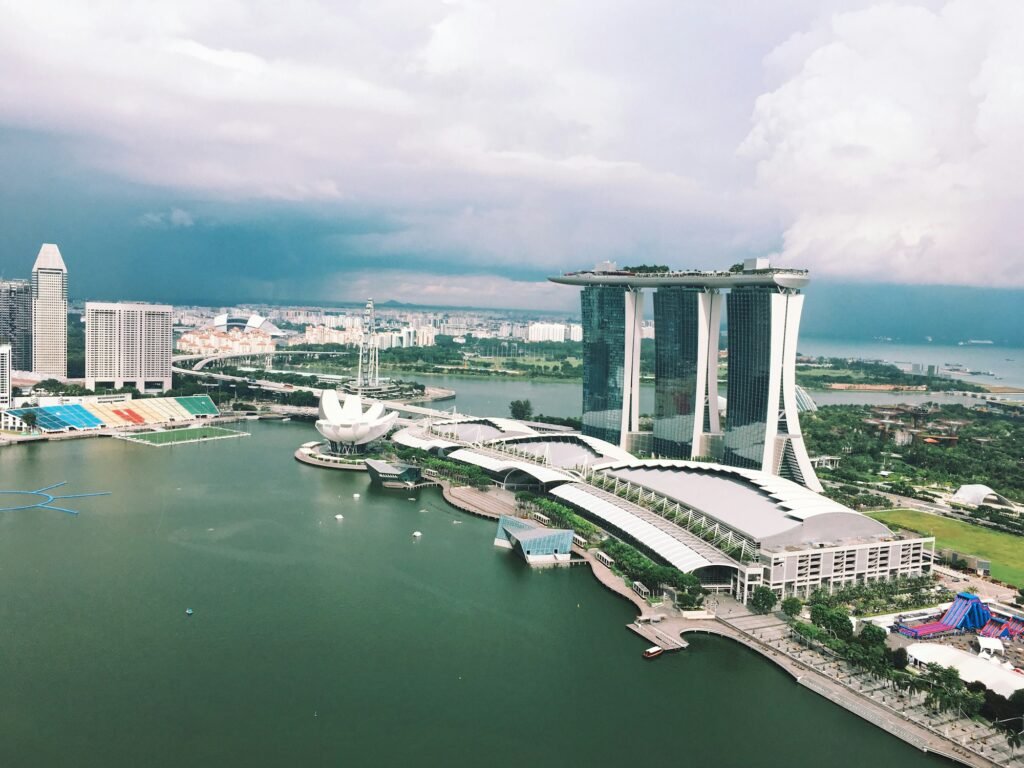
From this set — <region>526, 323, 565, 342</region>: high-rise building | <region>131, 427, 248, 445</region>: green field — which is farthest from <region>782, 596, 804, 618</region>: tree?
<region>526, 323, 565, 342</region>: high-rise building

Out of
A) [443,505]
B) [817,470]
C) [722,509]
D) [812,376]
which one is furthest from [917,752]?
[812,376]

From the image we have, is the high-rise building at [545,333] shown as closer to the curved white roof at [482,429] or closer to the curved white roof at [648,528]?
the curved white roof at [482,429]

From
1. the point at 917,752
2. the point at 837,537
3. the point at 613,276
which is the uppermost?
the point at 613,276

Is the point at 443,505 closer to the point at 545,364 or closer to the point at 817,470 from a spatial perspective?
the point at 817,470

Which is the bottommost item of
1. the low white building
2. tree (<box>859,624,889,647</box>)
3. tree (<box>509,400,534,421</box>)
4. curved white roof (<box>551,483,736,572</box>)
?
tree (<box>859,624,889,647</box>)

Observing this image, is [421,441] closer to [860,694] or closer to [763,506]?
[763,506]

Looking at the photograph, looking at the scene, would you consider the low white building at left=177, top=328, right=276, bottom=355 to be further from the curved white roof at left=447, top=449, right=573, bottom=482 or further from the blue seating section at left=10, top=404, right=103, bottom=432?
the curved white roof at left=447, top=449, right=573, bottom=482
